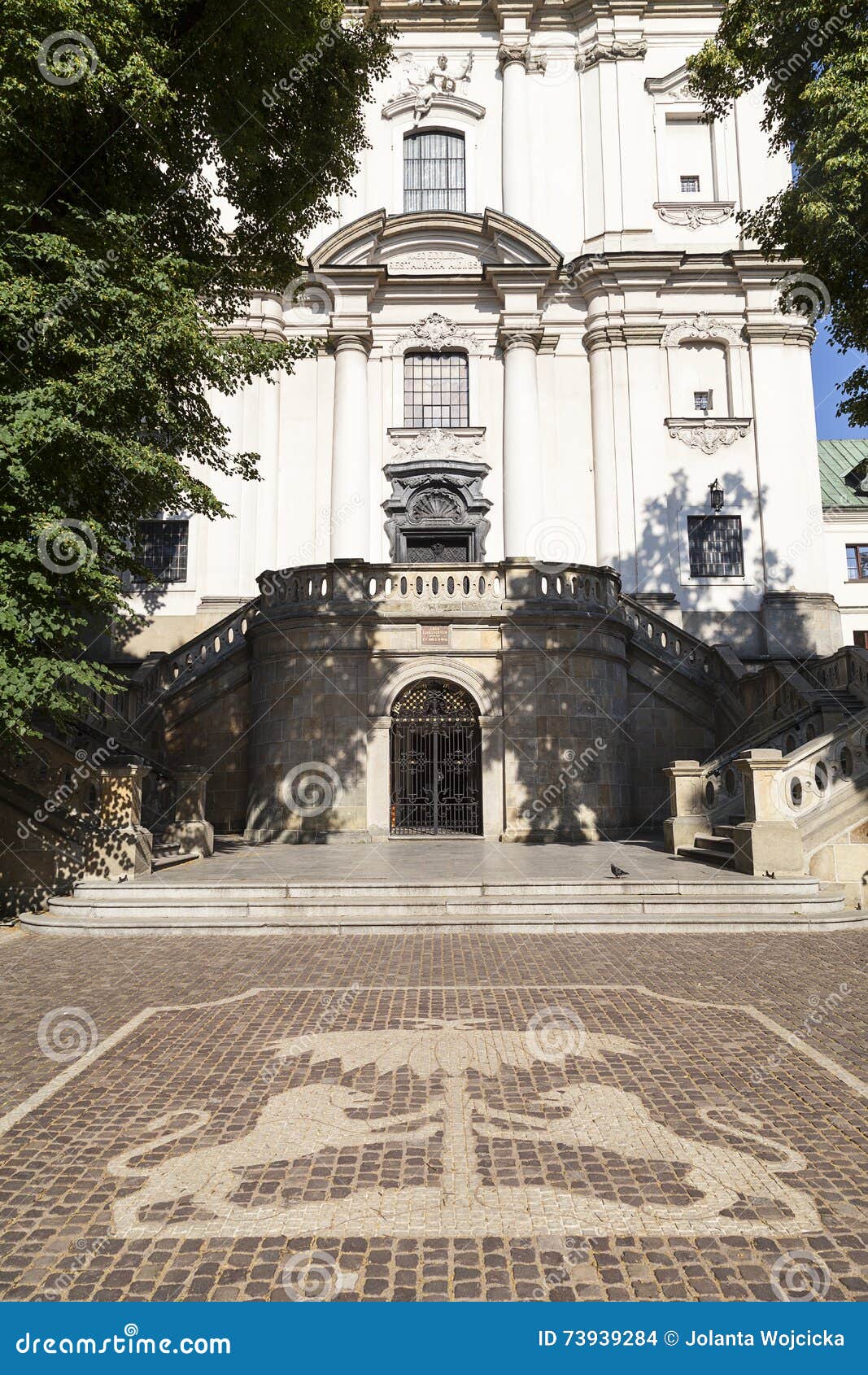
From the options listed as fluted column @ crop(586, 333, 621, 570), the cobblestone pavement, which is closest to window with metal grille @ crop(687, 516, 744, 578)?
fluted column @ crop(586, 333, 621, 570)

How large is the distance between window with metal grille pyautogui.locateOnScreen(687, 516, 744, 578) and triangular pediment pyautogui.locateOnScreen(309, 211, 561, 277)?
911cm

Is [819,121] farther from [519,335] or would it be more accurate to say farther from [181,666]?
[181,666]

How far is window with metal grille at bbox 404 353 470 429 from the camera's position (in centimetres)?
2664

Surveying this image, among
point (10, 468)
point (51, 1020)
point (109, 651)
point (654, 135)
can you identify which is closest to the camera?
point (51, 1020)

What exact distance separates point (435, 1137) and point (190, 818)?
11.9 m

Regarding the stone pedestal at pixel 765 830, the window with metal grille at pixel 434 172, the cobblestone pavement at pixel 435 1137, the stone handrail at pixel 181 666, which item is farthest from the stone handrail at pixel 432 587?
the window with metal grille at pixel 434 172

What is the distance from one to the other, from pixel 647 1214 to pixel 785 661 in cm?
1788

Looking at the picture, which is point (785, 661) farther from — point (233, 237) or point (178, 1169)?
point (178, 1169)

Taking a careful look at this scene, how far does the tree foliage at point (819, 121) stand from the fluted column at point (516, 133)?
13444 mm

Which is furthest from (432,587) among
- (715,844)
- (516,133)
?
(516,133)

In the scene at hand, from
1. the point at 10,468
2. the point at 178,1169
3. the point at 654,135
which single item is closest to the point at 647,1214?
the point at 178,1169

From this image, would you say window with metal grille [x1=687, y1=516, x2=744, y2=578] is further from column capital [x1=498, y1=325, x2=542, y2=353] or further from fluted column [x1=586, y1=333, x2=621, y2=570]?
column capital [x1=498, y1=325, x2=542, y2=353]

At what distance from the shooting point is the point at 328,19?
12.0 metres

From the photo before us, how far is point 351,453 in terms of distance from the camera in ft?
84.1
